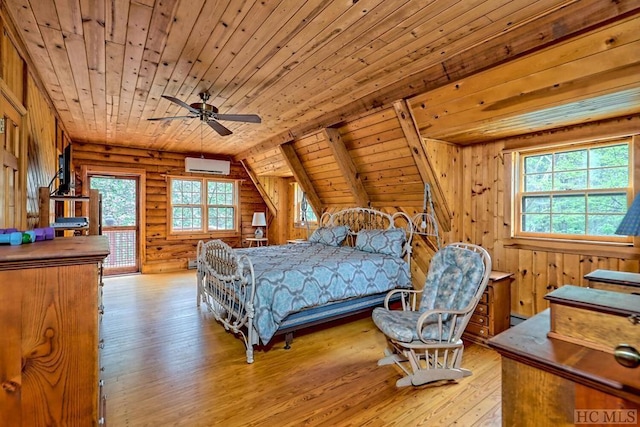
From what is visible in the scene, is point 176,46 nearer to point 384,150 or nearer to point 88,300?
point 88,300

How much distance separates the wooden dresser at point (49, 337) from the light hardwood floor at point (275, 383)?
3.35ft

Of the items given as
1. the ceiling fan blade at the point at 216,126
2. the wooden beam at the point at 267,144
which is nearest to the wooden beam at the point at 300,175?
the wooden beam at the point at 267,144

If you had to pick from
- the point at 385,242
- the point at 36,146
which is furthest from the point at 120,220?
the point at 385,242

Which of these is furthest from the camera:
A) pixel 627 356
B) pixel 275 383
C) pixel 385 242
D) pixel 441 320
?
pixel 385 242

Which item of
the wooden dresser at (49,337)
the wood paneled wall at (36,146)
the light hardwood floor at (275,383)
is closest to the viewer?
the wooden dresser at (49,337)

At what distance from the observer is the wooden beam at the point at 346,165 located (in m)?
4.26

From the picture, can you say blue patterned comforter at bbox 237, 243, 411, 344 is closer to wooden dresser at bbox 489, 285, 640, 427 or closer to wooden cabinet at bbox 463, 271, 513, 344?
wooden cabinet at bbox 463, 271, 513, 344

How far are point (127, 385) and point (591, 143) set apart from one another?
178 inches

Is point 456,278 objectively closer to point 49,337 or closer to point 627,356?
point 627,356

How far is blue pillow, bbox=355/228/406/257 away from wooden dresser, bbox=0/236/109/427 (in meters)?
3.26

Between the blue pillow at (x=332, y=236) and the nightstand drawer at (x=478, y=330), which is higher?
the blue pillow at (x=332, y=236)

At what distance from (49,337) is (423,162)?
3.36 meters

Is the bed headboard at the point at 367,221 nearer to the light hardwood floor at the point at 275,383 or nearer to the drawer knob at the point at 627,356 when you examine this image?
the light hardwood floor at the point at 275,383

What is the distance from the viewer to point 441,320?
2.34m
